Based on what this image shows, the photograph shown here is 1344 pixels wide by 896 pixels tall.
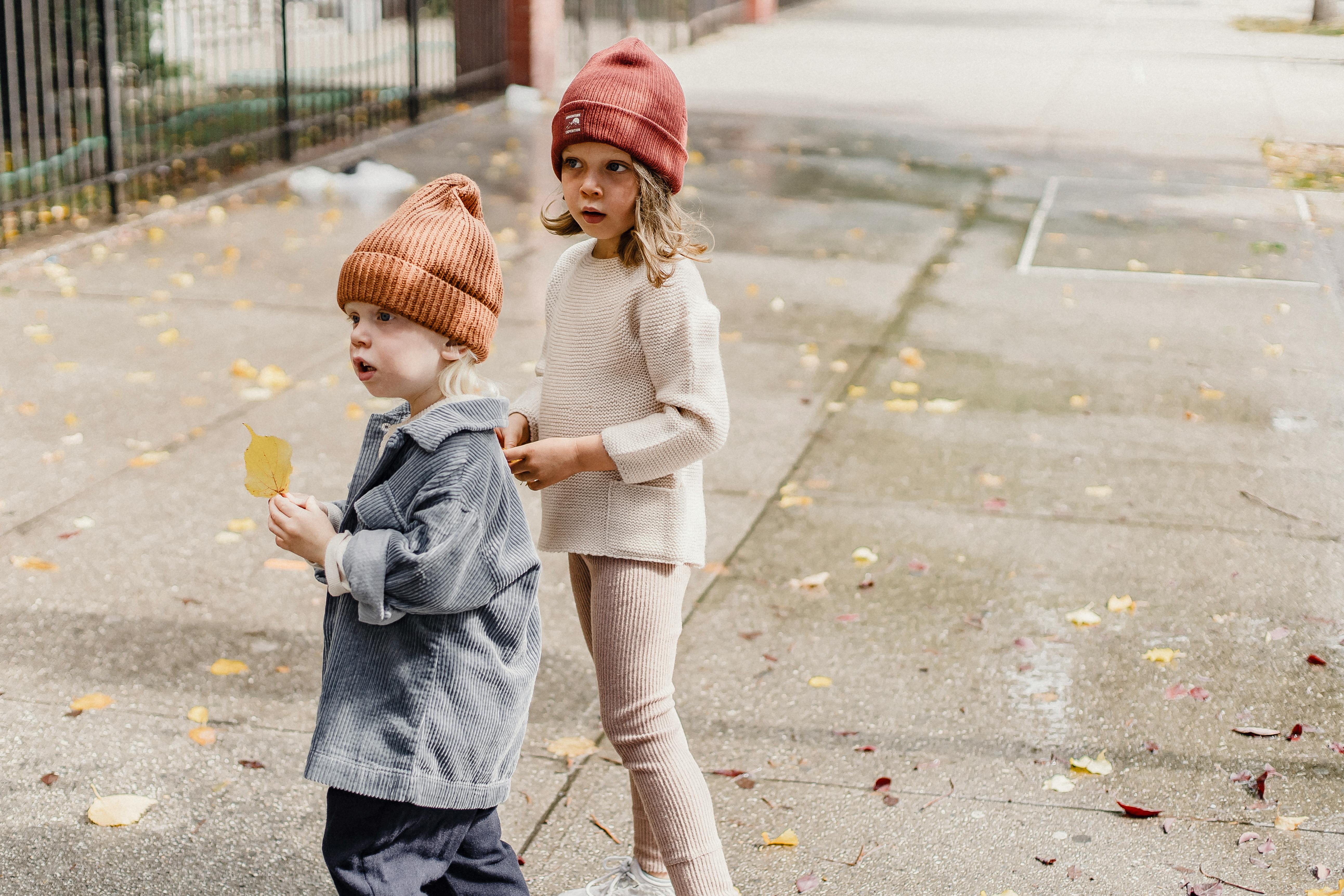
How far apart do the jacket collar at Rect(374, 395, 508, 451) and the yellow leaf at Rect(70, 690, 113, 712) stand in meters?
1.78

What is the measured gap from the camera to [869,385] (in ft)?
21.7

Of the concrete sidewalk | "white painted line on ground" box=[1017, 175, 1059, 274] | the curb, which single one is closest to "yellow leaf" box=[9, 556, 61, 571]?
the concrete sidewalk

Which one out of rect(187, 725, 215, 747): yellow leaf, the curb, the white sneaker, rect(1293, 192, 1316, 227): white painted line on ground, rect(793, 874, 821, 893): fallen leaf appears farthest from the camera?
rect(1293, 192, 1316, 227): white painted line on ground

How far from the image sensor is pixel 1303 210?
34.7 feet

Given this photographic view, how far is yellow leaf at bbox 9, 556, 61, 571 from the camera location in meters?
4.56

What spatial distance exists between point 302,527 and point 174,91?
13.0m

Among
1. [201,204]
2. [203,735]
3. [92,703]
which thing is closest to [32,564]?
[92,703]

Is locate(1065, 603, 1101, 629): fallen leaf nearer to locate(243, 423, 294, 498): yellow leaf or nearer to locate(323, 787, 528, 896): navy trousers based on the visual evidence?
locate(323, 787, 528, 896): navy trousers

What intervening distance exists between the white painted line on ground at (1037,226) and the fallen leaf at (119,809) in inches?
254

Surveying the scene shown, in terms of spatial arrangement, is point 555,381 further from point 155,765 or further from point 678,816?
point 155,765

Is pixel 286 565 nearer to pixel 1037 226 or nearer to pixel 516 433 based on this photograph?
pixel 516 433

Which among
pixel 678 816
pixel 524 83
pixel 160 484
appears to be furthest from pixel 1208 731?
pixel 524 83

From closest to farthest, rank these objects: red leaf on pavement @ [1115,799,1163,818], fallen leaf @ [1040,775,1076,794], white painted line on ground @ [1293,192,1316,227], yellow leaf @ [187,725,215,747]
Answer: red leaf on pavement @ [1115,799,1163,818] < fallen leaf @ [1040,775,1076,794] < yellow leaf @ [187,725,215,747] < white painted line on ground @ [1293,192,1316,227]

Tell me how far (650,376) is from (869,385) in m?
4.08
